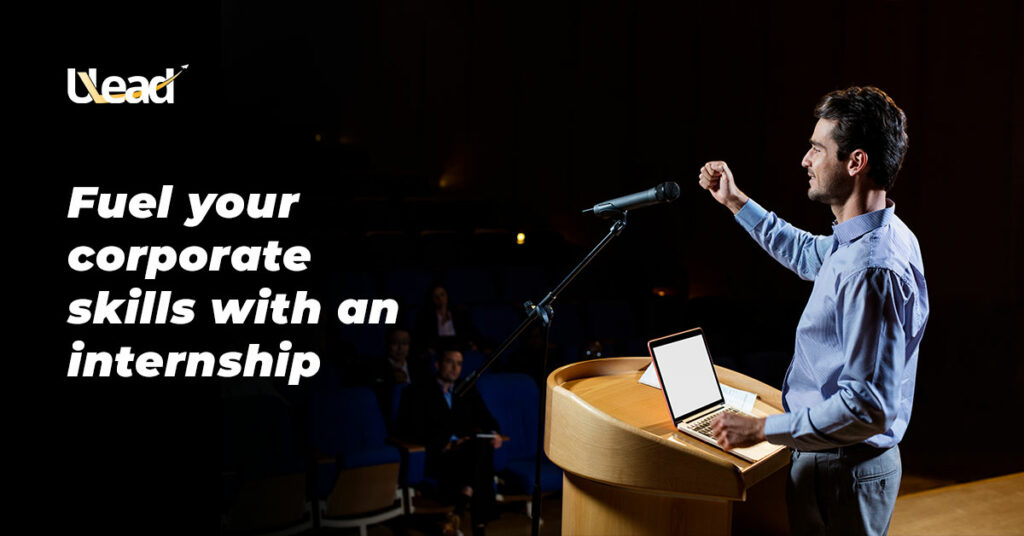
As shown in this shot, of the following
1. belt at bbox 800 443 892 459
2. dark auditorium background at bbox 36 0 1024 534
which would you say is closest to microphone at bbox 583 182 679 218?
belt at bbox 800 443 892 459

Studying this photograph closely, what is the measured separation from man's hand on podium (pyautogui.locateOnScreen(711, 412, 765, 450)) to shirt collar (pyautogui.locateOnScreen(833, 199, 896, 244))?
10.1 inches

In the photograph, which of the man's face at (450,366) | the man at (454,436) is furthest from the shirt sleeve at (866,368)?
the man's face at (450,366)

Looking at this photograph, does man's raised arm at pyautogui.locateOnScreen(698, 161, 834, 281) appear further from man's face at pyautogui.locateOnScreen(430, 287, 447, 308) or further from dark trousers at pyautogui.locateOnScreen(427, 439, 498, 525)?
man's face at pyautogui.locateOnScreen(430, 287, 447, 308)

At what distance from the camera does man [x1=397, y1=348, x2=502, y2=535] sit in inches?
93.7

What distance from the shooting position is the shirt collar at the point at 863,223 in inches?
35.9

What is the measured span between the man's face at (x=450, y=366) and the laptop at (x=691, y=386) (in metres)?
1.71

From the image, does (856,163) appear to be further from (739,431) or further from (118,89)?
(118,89)

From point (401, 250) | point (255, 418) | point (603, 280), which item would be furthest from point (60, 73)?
point (603, 280)

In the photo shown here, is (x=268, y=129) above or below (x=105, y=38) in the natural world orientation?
above

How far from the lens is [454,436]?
8.50 feet

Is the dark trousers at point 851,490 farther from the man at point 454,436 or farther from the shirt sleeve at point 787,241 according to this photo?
the man at point 454,436

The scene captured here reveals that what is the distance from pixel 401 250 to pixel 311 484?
1915 millimetres

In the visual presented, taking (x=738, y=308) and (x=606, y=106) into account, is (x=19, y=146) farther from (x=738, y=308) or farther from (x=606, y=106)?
(x=606, y=106)

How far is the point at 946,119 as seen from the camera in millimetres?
3586
